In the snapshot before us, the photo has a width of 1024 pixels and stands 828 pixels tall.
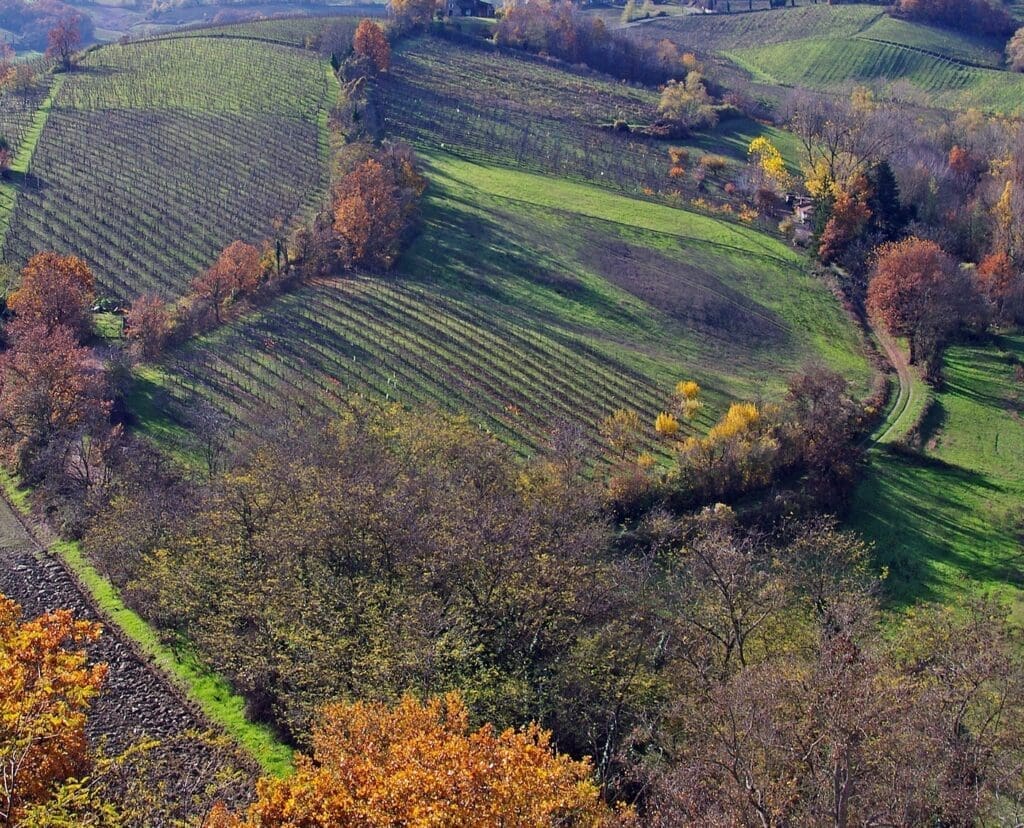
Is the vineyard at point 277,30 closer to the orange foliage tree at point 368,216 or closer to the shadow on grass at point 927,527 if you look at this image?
the orange foliage tree at point 368,216

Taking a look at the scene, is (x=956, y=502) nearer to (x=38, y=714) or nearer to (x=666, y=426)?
(x=666, y=426)

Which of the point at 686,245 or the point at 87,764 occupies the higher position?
the point at 686,245

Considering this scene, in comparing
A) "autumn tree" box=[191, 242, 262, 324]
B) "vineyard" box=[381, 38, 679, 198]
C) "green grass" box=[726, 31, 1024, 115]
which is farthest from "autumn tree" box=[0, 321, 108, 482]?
"green grass" box=[726, 31, 1024, 115]

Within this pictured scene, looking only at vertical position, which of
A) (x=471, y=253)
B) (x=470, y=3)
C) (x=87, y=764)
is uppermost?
(x=470, y=3)

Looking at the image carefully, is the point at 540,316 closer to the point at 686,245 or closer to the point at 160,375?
the point at 686,245

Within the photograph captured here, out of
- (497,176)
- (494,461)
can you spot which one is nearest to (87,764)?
(494,461)
